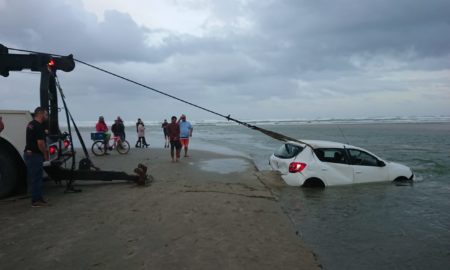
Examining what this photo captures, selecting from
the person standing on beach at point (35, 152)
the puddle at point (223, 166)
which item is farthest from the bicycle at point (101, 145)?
the person standing on beach at point (35, 152)

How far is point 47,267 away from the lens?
4.16 m

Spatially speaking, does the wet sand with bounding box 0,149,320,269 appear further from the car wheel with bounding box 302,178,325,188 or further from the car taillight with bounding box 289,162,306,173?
the car wheel with bounding box 302,178,325,188

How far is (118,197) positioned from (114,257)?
3.33 m

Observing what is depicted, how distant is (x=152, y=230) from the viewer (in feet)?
18.0

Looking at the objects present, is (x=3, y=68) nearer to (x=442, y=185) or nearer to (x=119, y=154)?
(x=119, y=154)

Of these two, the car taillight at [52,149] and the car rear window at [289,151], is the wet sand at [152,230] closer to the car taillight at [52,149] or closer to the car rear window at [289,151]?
the car taillight at [52,149]

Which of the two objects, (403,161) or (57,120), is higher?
(57,120)

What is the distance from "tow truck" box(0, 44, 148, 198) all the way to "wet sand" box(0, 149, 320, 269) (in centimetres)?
38

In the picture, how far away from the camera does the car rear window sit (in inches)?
395

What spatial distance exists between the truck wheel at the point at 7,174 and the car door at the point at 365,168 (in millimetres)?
8427

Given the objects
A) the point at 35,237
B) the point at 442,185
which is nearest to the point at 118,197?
the point at 35,237

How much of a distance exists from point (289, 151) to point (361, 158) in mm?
2189

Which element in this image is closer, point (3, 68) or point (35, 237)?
point (35, 237)

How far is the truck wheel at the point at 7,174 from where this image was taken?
7.25 m
